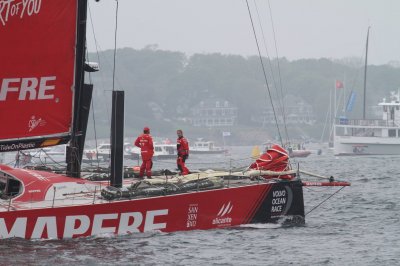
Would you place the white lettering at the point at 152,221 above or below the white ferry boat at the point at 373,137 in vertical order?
below

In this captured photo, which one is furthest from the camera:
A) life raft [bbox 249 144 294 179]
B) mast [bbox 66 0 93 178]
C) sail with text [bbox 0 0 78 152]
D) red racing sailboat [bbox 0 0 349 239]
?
life raft [bbox 249 144 294 179]

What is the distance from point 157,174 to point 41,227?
16.2ft

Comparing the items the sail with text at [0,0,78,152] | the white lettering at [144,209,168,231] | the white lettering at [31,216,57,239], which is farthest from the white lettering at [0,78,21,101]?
the white lettering at [144,209,168,231]

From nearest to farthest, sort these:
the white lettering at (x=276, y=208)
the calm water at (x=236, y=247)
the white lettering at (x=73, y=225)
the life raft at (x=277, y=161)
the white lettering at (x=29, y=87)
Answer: the calm water at (x=236, y=247) → the white lettering at (x=73, y=225) → the white lettering at (x=29, y=87) → the white lettering at (x=276, y=208) → the life raft at (x=277, y=161)

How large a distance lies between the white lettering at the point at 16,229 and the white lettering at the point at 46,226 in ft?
0.69

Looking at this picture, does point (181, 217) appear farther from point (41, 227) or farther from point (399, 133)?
point (399, 133)

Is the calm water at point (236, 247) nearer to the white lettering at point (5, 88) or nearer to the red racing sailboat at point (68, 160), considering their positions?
the red racing sailboat at point (68, 160)

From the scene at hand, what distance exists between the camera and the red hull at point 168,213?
15.8 m

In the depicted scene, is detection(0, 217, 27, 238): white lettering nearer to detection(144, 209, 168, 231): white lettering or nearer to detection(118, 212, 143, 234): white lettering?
detection(118, 212, 143, 234): white lettering

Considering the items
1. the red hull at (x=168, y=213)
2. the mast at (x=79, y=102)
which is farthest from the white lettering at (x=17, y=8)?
the red hull at (x=168, y=213)

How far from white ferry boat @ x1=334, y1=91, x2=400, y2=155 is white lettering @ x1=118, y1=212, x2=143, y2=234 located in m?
68.4

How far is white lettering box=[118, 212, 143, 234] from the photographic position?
16.7 m

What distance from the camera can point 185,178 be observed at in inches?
747

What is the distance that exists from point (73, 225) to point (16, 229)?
41.3 inches
